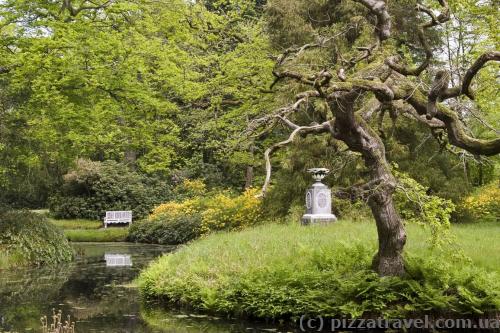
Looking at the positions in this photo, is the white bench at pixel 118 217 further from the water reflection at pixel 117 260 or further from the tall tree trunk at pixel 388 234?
the tall tree trunk at pixel 388 234

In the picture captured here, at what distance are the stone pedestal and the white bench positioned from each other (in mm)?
14799

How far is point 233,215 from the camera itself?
68.2 ft

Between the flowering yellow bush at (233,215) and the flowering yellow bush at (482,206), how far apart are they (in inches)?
294

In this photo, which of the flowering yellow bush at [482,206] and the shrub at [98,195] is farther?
the shrub at [98,195]

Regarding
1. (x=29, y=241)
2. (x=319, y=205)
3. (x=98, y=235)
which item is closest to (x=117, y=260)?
(x=29, y=241)

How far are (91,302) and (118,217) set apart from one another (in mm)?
17946

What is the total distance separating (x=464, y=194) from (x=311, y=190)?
6.31 metres

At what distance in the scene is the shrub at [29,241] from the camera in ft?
56.0

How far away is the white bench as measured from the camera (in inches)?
1152

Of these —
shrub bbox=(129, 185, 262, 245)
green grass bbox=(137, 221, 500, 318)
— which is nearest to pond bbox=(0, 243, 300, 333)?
green grass bbox=(137, 221, 500, 318)

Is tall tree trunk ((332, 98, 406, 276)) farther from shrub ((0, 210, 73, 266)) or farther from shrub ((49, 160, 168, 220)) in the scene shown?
shrub ((49, 160, 168, 220))

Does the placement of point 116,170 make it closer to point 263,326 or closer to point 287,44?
point 287,44

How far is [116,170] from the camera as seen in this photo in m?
32.1

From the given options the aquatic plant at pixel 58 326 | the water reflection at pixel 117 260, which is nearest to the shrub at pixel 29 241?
the water reflection at pixel 117 260
